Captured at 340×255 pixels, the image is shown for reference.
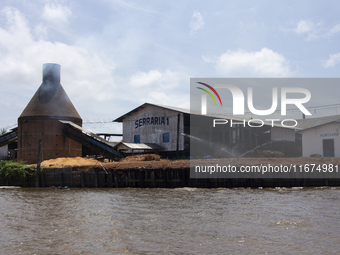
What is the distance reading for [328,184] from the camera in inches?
927

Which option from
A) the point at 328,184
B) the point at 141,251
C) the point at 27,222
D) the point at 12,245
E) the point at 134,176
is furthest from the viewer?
the point at 134,176

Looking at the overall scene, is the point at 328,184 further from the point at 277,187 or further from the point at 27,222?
the point at 27,222

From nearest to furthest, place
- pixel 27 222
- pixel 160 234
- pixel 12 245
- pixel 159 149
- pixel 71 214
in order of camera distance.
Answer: pixel 12 245
pixel 160 234
pixel 27 222
pixel 71 214
pixel 159 149

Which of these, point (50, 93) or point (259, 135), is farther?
point (50, 93)

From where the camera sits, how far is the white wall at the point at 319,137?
108 feet

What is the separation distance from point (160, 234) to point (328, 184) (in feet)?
56.6

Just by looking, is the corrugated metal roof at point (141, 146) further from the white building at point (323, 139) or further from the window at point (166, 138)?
the white building at point (323, 139)

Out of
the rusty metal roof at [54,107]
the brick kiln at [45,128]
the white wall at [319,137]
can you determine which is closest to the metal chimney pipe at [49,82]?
the brick kiln at [45,128]

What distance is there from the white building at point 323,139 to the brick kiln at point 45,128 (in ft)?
94.8

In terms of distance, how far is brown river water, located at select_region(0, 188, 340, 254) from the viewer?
30.1 ft

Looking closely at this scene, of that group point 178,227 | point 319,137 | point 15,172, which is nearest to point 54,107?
point 15,172

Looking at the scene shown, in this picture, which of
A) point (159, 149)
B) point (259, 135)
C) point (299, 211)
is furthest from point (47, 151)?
point (299, 211)

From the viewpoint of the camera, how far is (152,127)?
39.1 metres

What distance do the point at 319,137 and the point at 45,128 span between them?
106ft
